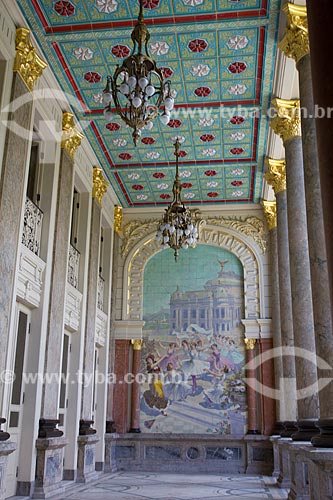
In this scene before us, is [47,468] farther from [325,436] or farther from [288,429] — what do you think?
[325,436]

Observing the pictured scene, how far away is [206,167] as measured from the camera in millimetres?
13055

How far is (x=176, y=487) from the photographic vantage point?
10.4m

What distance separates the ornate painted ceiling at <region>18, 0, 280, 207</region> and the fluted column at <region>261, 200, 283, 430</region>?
1064 millimetres

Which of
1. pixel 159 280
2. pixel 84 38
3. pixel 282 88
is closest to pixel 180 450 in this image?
pixel 159 280

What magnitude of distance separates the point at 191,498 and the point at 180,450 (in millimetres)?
4593

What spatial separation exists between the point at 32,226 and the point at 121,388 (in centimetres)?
652

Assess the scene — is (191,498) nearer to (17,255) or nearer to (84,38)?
(17,255)

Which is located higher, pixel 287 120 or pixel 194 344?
pixel 287 120

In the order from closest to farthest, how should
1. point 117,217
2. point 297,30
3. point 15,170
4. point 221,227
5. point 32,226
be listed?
point 297,30 → point 15,170 → point 32,226 → point 221,227 → point 117,217

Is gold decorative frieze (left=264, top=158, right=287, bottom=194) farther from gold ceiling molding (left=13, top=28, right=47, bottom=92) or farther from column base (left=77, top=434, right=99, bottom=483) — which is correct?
column base (left=77, top=434, right=99, bottom=483)

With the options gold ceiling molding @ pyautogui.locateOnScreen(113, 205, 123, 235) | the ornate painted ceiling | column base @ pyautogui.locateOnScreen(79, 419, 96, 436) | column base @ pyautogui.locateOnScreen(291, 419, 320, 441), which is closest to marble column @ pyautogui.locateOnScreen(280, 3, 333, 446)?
the ornate painted ceiling

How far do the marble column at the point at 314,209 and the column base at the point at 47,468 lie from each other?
4.69m

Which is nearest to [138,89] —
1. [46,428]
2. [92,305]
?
[46,428]

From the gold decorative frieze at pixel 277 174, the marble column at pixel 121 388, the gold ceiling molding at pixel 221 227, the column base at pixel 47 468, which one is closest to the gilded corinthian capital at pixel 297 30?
the gold decorative frieze at pixel 277 174
